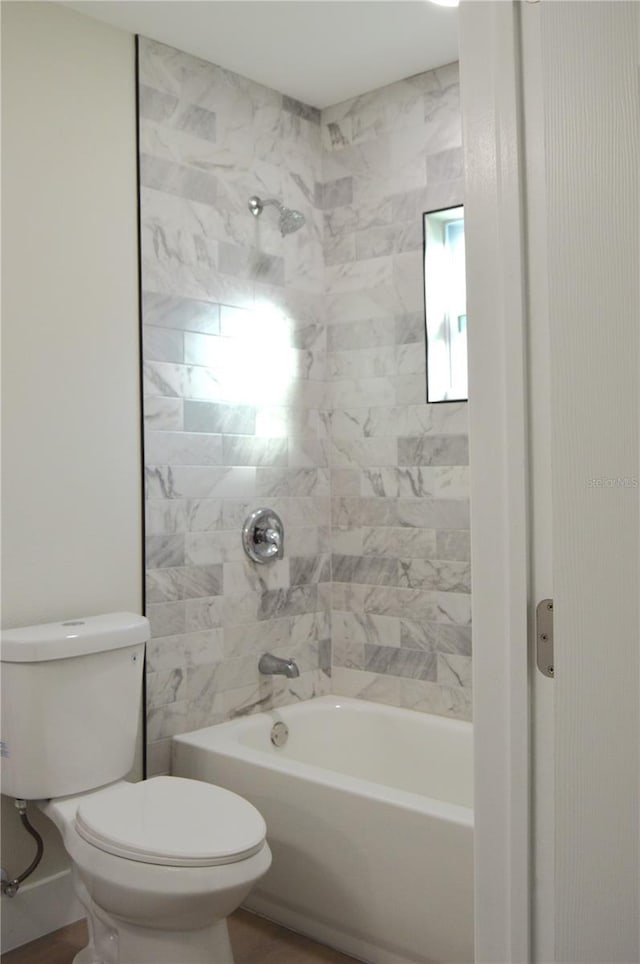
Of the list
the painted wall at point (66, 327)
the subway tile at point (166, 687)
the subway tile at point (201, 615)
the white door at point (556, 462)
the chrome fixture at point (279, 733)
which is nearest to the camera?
the white door at point (556, 462)

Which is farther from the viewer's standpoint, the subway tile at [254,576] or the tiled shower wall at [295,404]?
the subway tile at [254,576]

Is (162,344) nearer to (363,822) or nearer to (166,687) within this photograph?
(166,687)

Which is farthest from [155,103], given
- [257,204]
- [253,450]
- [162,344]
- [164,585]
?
[164,585]

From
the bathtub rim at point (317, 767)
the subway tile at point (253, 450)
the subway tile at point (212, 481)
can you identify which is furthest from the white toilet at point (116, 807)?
the subway tile at point (253, 450)

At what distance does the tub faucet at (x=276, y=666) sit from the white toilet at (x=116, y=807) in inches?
24.9

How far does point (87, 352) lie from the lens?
2.59 meters

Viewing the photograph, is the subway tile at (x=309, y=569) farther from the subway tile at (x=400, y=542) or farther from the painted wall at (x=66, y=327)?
the painted wall at (x=66, y=327)

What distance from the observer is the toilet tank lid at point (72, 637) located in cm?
221

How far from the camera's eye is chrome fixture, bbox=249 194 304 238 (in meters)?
3.02

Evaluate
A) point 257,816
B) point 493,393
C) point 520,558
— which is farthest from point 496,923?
point 257,816

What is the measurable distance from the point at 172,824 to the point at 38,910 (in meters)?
0.76

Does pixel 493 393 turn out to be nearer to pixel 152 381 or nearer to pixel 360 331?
pixel 152 381

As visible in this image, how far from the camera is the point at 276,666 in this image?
301 centimetres

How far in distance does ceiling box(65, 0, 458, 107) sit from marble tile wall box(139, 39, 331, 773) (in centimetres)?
11
